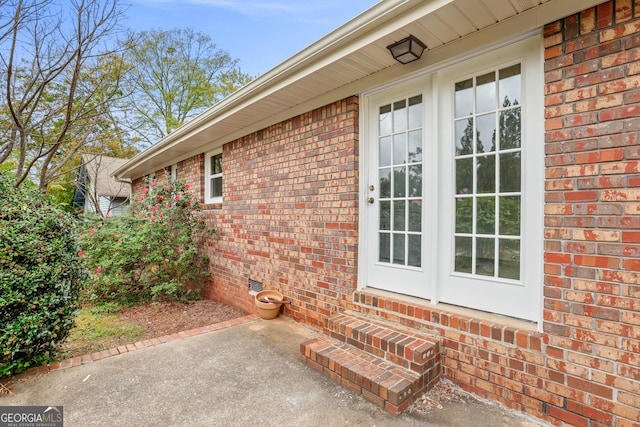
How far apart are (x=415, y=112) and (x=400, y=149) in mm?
354

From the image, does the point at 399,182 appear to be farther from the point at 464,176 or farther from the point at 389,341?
the point at 389,341

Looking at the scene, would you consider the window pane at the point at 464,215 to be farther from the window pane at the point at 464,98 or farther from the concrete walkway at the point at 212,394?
the concrete walkway at the point at 212,394

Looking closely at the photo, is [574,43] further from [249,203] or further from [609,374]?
[249,203]

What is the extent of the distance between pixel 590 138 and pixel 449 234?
1.09 meters

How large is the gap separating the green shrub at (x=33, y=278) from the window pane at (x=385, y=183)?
306 centimetres

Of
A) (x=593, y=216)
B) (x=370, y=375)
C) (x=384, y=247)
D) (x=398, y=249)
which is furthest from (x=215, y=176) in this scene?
(x=593, y=216)

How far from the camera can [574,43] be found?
75.2 inches

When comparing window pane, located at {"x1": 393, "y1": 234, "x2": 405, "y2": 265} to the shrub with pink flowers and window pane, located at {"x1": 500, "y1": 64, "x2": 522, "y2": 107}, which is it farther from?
the shrub with pink flowers

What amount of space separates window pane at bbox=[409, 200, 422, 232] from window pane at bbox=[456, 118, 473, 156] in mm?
548

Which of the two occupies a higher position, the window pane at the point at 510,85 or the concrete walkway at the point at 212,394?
the window pane at the point at 510,85

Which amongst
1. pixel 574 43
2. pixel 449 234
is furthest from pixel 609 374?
pixel 574 43

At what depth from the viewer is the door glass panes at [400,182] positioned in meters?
2.84

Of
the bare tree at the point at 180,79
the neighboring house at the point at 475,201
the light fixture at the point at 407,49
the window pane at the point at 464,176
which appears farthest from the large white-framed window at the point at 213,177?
the bare tree at the point at 180,79

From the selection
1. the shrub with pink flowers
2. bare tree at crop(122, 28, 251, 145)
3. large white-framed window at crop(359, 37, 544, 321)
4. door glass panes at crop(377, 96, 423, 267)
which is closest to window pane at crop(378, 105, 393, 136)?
door glass panes at crop(377, 96, 423, 267)
